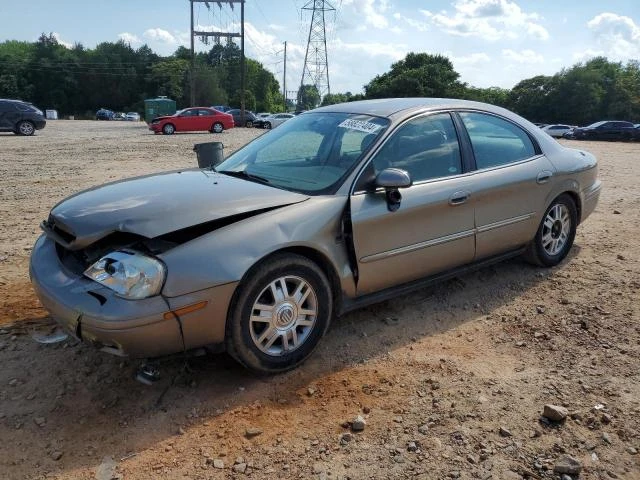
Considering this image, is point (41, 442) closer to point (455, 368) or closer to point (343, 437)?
point (343, 437)

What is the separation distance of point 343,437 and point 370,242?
1259 mm

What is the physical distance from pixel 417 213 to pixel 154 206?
172cm

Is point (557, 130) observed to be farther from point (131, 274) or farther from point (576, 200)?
point (131, 274)

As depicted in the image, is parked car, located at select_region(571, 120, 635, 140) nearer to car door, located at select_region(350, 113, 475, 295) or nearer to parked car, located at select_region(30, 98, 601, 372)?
parked car, located at select_region(30, 98, 601, 372)

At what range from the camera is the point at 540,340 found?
363 cm

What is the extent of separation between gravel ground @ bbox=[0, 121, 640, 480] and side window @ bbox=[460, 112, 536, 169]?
3.64 ft

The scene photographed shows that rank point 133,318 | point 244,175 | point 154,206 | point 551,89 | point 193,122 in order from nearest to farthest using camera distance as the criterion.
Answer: point 133,318 → point 154,206 → point 244,175 → point 193,122 → point 551,89

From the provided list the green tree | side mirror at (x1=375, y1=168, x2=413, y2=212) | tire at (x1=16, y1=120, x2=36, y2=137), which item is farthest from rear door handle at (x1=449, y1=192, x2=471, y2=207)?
the green tree

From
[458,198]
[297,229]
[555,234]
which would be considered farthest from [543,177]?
[297,229]

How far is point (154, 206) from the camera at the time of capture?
302 cm

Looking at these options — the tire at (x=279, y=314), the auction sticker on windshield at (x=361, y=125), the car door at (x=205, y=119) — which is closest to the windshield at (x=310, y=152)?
the auction sticker on windshield at (x=361, y=125)

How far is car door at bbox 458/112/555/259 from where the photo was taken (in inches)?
161

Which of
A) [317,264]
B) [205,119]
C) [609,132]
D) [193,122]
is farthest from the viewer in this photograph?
[609,132]

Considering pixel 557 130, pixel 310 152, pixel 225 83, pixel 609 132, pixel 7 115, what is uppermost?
pixel 225 83
